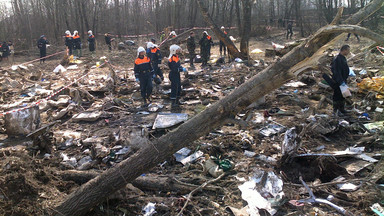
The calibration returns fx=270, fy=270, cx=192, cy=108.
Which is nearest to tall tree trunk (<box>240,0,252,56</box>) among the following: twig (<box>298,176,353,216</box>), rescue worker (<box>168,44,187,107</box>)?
rescue worker (<box>168,44,187,107</box>)

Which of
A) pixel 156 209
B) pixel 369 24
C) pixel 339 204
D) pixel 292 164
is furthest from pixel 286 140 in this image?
pixel 369 24

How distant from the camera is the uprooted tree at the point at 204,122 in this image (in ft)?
10.6

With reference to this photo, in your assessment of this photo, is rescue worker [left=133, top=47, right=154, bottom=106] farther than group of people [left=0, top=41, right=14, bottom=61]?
No

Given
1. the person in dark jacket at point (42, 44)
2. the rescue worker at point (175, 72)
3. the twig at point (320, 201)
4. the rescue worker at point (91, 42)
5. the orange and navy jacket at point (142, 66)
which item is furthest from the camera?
the rescue worker at point (91, 42)

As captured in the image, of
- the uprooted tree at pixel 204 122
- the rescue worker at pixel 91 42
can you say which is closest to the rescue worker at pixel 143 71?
the uprooted tree at pixel 204 122

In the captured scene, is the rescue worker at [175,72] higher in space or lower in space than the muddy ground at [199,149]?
higher

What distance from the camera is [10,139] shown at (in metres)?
5.85

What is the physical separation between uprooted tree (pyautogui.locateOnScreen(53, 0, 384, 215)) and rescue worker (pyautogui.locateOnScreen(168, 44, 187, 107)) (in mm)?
4161

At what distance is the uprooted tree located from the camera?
324 cm

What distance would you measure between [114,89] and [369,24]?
17302 mm

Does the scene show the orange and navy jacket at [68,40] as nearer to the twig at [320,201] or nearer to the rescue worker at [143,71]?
the rescue worker at [143,71]

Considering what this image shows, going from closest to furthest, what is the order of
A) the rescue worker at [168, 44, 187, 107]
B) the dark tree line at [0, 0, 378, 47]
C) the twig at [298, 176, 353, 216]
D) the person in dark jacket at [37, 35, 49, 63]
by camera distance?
the twig at [298, 176, 353, 216] → the rescue worker at [168, 44, 187, 107] → the person in dark jacket at [37, 35, 49, 63] → the dark tree line at [0, 0, 378, 47]

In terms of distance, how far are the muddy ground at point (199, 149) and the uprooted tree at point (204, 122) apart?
0.29 m

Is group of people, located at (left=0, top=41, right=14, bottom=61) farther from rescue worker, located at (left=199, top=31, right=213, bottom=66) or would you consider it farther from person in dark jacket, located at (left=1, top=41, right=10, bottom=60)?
rescue worker, located at (left=199, top=31, right=213, bottom=66)
